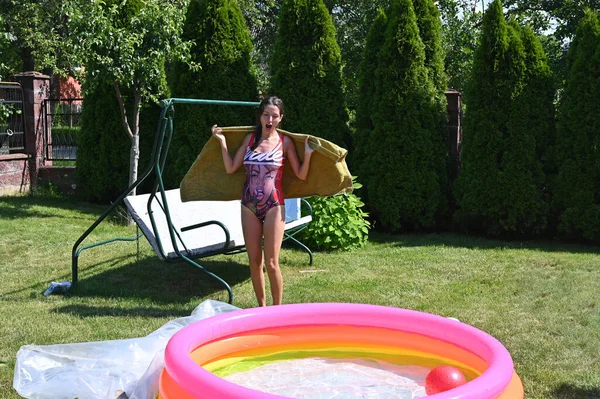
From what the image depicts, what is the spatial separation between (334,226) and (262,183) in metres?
3.18

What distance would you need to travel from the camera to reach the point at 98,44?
941 centimetres

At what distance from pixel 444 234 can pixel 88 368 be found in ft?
22.1

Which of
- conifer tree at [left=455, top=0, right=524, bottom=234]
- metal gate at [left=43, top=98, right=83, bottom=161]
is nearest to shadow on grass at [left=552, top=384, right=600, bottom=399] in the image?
conifer tree at [left=455, top=0, right=524, bottom=234]

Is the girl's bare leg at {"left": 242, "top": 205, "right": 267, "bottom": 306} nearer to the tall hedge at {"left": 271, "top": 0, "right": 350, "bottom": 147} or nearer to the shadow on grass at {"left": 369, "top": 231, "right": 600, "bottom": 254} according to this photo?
the shadow on grass at {"left": 369, "top": 231, "right": 600, "bottom": 254}

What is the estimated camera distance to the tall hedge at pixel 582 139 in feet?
29.2

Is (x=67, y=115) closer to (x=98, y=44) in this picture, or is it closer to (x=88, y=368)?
(x=98, y=44)

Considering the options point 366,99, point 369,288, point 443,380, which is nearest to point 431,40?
point 366,99

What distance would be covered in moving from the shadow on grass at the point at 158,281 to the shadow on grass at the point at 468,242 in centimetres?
257

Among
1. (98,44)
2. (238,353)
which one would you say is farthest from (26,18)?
(238,353)

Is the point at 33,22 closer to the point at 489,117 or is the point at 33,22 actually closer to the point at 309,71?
the point at 309,71

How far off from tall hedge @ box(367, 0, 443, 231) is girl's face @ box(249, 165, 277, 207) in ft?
14.9

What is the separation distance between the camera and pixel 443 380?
10.9 ft

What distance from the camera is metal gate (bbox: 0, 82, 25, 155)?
41.2 ft

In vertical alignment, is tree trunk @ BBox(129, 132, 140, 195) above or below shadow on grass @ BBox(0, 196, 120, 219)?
above
